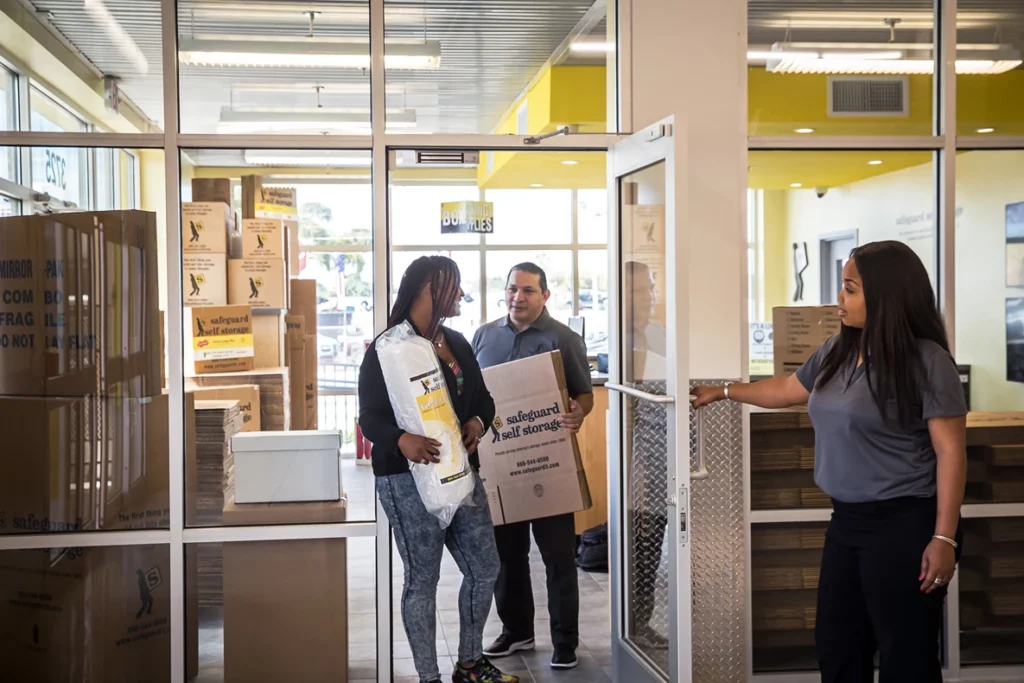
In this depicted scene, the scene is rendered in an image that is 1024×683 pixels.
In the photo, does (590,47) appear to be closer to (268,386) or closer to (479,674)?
(268,386)

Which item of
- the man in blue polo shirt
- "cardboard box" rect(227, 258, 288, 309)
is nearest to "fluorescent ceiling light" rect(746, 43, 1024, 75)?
the man in blue polo shirt

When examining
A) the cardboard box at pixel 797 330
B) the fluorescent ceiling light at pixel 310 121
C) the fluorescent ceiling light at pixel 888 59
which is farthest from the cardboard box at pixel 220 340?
the fluorescent ceiling light at pixel 888 59

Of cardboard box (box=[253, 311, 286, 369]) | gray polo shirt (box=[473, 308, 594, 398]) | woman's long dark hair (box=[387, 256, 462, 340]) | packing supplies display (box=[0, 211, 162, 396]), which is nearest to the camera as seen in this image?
woman's long dark hair (box=[387, 256, 462, 340])

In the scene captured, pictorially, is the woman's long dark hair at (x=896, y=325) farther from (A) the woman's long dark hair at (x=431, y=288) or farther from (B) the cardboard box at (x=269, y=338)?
(B) the cardboard box at (x=269, y=338)

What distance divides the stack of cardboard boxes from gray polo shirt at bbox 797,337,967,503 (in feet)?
7.97

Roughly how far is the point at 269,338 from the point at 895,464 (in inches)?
99.9

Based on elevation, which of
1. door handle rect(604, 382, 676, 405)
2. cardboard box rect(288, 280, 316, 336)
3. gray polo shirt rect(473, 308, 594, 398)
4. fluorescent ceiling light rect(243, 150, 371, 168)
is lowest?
door handle rect(604, 382, 676, 405)

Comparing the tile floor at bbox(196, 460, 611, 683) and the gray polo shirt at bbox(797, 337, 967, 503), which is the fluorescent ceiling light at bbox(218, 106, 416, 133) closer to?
the tile floor at bbox(196, 460, 611, 683)

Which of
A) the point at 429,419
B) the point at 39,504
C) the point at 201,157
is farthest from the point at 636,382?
the point at 39,504

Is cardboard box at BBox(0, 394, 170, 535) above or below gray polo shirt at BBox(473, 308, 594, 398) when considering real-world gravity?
below

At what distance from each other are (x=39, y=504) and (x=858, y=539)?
289 cm

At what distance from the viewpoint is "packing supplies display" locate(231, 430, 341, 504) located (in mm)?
3648

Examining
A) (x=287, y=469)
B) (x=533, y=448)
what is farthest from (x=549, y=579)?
(x=287, y=469)

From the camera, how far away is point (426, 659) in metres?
3.47
